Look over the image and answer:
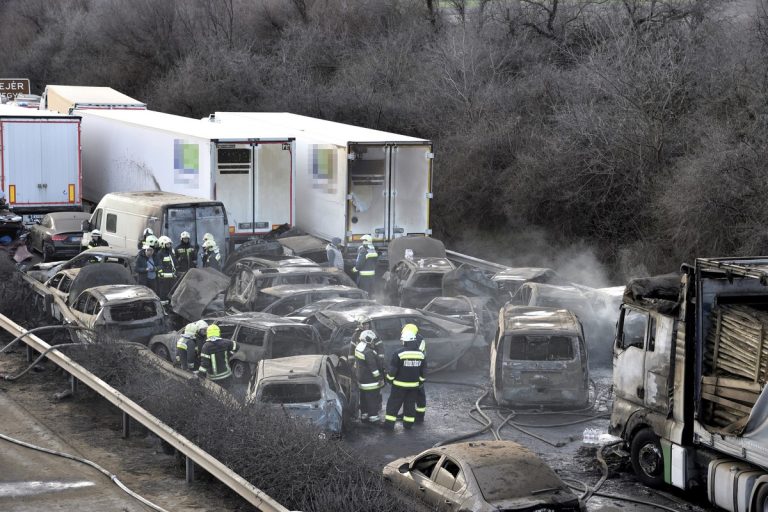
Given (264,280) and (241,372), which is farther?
(264,280)

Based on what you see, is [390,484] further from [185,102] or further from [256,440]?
[185,102]

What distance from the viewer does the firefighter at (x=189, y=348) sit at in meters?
14.4

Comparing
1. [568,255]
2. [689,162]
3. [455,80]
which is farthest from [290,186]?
[455,80]

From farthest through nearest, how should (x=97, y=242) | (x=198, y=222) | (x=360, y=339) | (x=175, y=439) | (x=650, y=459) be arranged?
(x=97, y=242)
(x=198, y=222)
(x=360, y=339)
(x=650, y=459)
(x=175, y=439)

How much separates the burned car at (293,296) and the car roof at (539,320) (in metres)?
3.35

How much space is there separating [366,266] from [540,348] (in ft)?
23.1

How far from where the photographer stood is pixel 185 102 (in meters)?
43.4

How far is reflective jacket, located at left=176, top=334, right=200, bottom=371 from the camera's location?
14.4m

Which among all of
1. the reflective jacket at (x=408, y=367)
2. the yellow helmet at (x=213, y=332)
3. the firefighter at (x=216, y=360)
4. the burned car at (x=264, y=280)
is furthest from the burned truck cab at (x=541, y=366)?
the burned car at (x=264, y=280)

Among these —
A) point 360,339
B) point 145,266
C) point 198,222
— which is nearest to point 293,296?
point 360,339

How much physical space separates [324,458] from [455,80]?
23949 millimetres

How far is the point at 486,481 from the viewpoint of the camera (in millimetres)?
9180

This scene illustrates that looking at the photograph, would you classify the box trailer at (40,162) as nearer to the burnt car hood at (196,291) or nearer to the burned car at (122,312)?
the burnt car hood at (196,291)

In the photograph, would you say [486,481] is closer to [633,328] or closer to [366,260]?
[633,328]
